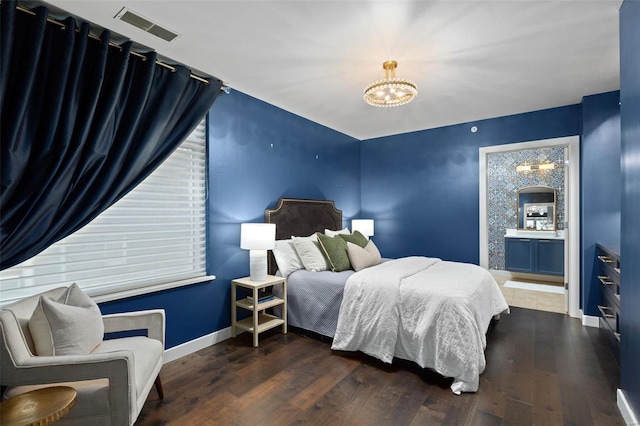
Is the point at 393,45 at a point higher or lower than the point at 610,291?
higher

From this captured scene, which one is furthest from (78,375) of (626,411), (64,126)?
(626,411)

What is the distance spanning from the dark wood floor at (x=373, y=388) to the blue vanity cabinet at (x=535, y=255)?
286 cm

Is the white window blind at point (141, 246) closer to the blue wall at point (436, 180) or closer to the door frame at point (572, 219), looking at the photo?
the blue wall at point (436, 180)

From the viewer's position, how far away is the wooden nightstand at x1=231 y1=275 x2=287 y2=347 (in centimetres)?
299

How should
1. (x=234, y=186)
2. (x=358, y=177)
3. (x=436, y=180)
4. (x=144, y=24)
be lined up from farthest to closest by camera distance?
(x=358, y=177) < (x=436, y=180) < (x=234, y=186) < (x=144, y=24)

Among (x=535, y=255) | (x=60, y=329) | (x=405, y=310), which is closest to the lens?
(x=60, y=329)

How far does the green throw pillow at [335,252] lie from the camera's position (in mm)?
3379

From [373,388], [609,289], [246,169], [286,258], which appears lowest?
[373,388]

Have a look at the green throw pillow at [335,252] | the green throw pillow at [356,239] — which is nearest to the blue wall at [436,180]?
the green throw pillow at [356,239]

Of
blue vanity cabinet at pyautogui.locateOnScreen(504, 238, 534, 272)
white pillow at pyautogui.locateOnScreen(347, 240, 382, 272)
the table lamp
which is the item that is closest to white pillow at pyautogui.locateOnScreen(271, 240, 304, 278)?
the table lamp

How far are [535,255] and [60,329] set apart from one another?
6.76 meters

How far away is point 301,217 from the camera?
416cm

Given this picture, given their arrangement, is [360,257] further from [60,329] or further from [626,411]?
[60,329]

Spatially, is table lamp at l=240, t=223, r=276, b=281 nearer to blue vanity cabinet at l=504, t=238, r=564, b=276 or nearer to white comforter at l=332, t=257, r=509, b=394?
white comforter at l=332, t=257, r=509, b=394
